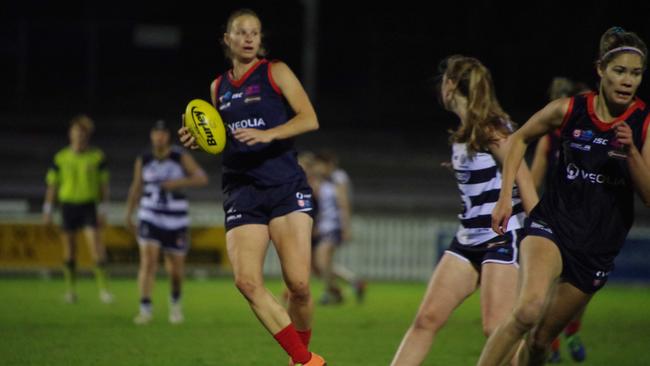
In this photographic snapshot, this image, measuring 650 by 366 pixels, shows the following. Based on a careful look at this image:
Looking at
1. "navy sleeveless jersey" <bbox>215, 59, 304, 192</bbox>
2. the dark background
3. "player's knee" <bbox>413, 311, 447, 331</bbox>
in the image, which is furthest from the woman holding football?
the dark background

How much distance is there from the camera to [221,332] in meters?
12.1

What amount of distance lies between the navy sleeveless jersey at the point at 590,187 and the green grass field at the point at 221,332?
346 centimetres

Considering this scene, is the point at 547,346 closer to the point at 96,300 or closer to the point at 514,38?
the point at 96,300

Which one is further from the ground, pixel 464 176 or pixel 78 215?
pixel 464 176

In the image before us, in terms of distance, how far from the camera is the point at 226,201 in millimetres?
7645

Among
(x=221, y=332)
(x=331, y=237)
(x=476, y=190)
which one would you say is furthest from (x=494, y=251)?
(x=331, y=237)

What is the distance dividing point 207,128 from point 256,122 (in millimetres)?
328

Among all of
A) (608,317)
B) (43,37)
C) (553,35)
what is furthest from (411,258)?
(43,37)

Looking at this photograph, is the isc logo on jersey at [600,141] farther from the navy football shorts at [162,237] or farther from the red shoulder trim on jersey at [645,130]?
the navy football shorts at [162,237]

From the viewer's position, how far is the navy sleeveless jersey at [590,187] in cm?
633

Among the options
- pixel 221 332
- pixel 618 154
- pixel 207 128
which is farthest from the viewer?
pixel 221 332

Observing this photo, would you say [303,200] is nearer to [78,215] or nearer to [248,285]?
[248,285]

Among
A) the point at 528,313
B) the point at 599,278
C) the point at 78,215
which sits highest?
the point at 599,278

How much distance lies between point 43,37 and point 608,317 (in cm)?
2051
